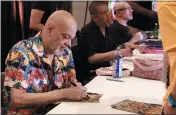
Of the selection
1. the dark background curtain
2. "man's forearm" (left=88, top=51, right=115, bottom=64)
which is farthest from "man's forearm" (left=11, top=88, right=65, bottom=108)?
the dark background curtain

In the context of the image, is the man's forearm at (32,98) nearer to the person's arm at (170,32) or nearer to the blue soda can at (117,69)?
the blue soda can at (117,69)

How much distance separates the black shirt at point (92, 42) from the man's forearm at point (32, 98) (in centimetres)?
106

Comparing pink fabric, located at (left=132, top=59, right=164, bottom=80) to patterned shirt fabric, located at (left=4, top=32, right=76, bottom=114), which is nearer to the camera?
patterned shirt fabric, located at (left=4, top=32, right=76, bottom=114)

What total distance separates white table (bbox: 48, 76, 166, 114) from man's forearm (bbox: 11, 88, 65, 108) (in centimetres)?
9

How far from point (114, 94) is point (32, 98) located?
48 cm

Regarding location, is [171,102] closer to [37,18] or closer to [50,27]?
[50,27]

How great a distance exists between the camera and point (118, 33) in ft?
11.3

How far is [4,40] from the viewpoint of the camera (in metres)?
3.78

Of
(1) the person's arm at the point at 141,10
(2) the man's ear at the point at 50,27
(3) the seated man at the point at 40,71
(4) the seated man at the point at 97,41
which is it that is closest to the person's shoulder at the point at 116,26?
(4) the seated man at the point at 97,41

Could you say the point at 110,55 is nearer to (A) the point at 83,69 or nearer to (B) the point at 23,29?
(A) the point at 83,69

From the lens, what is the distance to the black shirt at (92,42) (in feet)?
8.71

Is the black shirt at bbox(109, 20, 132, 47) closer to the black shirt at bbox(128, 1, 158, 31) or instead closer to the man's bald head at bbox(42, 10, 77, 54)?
the black shirt at bbox(128, 1, 158, 31)

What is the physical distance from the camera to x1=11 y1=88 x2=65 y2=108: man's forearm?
1.59 metres

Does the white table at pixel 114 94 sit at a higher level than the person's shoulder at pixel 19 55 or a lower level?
lower
